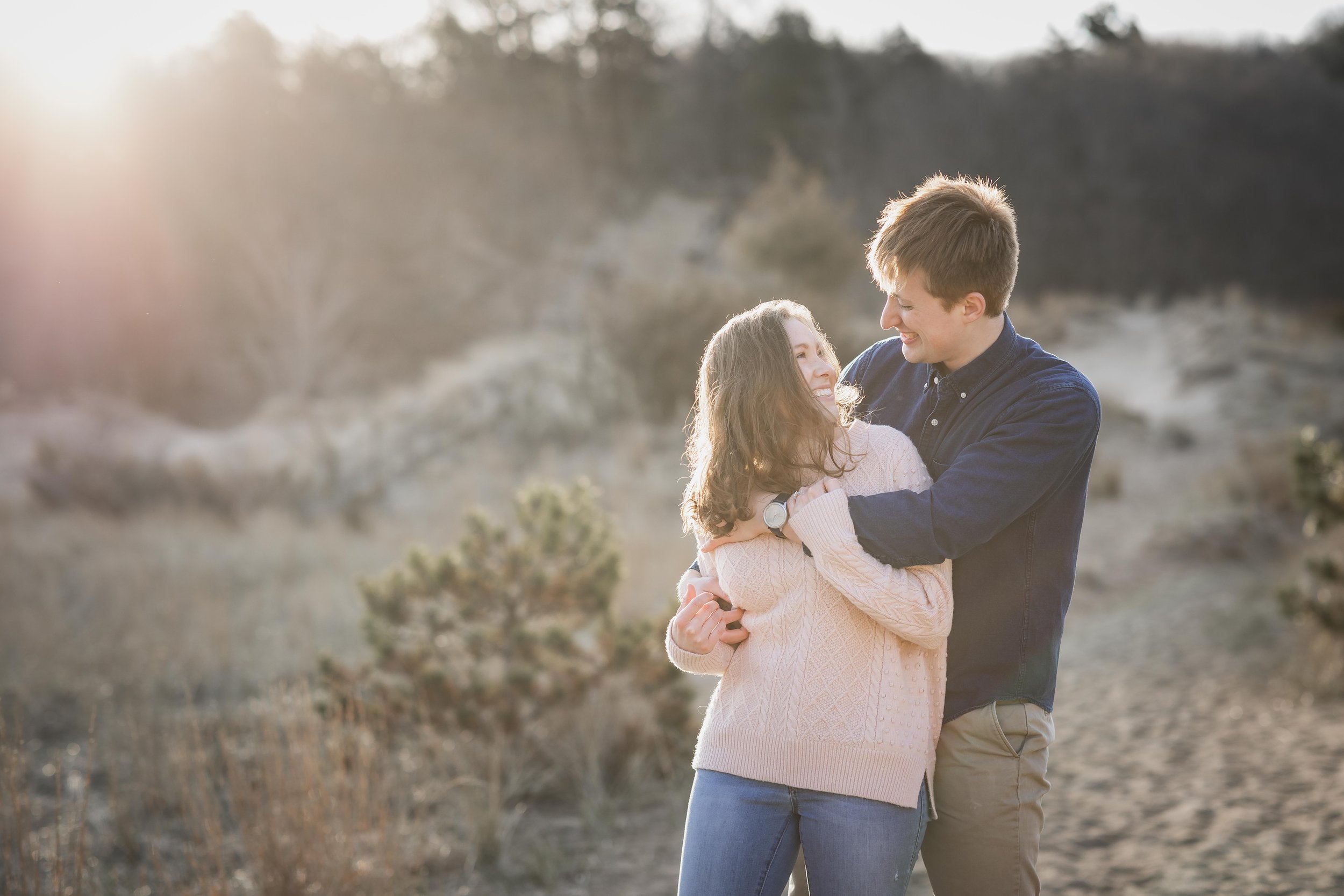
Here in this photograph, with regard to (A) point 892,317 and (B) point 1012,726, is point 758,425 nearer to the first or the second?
(A) point 892,317

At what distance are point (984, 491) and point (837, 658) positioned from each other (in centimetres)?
41

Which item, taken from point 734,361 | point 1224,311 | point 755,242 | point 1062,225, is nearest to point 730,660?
point 734,361

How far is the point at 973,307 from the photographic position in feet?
6.15

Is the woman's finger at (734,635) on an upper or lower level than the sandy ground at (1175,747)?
upper

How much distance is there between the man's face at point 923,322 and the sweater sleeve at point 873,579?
16.6 inches

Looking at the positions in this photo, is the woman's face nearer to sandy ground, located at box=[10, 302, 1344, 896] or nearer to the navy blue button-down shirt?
the navy blue button-down shirt

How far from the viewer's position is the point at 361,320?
26.8m

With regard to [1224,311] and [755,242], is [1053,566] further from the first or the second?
[1224,311]

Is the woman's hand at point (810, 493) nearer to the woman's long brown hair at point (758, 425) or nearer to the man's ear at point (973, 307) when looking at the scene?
the woman's long brown hair at point (758, 425)

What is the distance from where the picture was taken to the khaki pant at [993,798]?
71.2 inches

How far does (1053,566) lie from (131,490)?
1141 centimetres

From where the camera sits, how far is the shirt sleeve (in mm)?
1658

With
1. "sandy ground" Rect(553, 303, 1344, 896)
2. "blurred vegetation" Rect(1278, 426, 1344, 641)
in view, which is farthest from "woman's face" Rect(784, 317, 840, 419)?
"blurred vegetation" Rect(1278, 426, 1344, 641)

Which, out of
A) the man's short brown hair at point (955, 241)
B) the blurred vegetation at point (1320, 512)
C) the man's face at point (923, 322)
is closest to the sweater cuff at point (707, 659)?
the man's face at point (923, 322)
